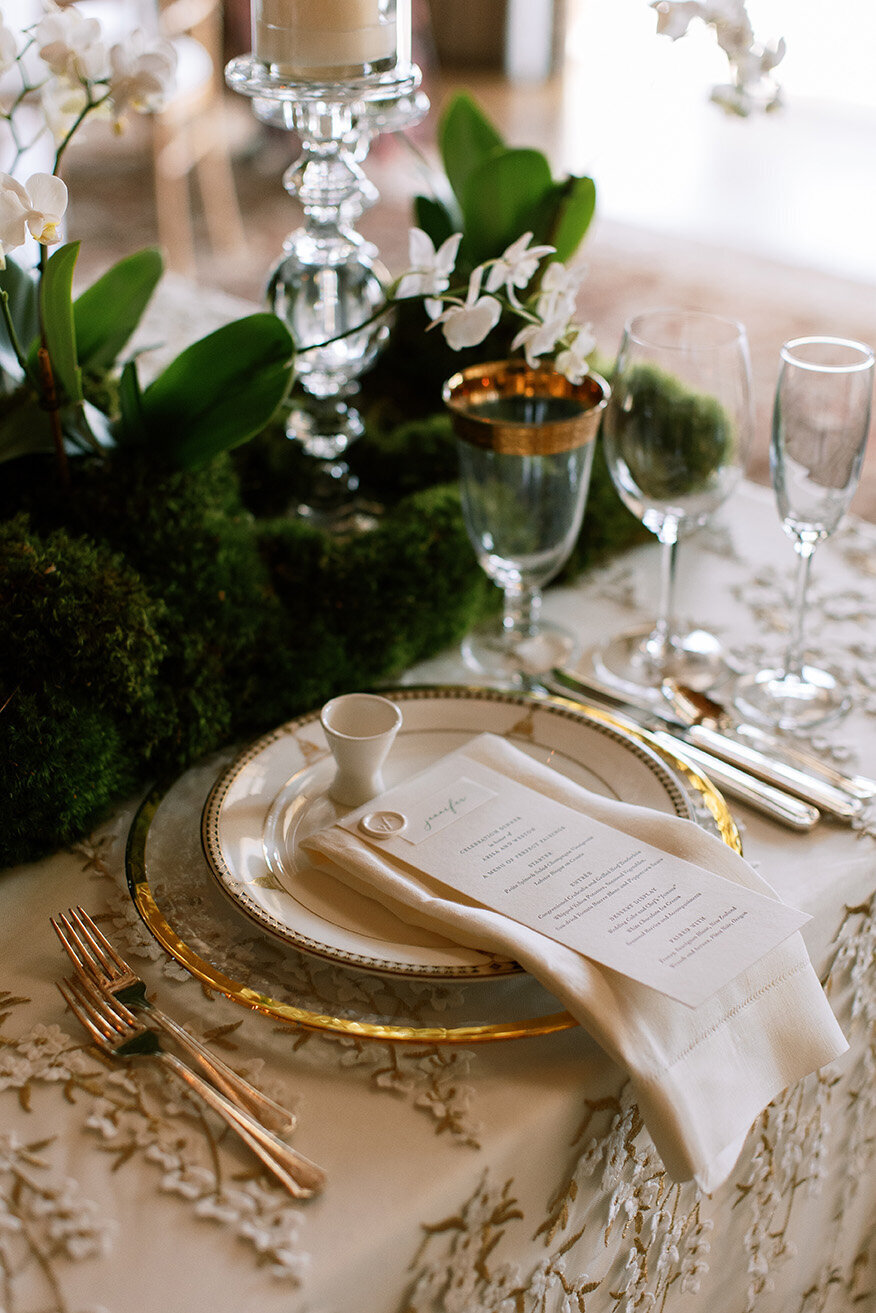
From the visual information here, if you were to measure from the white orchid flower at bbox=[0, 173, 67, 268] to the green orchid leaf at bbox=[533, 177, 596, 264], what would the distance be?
59cm

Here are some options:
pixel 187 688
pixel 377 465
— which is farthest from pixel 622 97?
pixel 187 688

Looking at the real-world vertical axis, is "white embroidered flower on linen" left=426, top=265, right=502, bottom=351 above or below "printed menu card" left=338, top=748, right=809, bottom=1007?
above

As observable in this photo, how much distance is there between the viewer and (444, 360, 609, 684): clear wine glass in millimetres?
872

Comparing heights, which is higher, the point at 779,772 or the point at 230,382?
the point at 230,382

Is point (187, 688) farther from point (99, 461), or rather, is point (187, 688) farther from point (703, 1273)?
point (703, 1273)

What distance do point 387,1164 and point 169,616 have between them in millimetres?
419

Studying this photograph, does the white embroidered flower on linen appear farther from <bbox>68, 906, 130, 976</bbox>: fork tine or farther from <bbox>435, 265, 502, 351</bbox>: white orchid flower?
<bbox>68, 906, 130, 976</bbox>: fork tine

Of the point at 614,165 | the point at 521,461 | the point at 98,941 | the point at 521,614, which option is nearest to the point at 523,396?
the point at 521,461

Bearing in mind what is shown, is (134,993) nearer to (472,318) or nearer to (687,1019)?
(687,1019)

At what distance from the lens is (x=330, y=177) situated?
1044mm

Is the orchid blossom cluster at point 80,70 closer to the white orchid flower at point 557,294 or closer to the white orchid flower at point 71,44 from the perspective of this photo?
the white orchid flower at point 71,44

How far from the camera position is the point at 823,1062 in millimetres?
596

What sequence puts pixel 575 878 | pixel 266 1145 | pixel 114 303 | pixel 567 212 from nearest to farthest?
1. pixel 266 1145
2. pixel 575 878
3. pixel 114 303
4. pixel 567 212

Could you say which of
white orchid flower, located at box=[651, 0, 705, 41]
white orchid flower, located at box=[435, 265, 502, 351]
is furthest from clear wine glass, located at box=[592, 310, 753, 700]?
white orchid flower, located at box=[651, 0, 705, 41]
